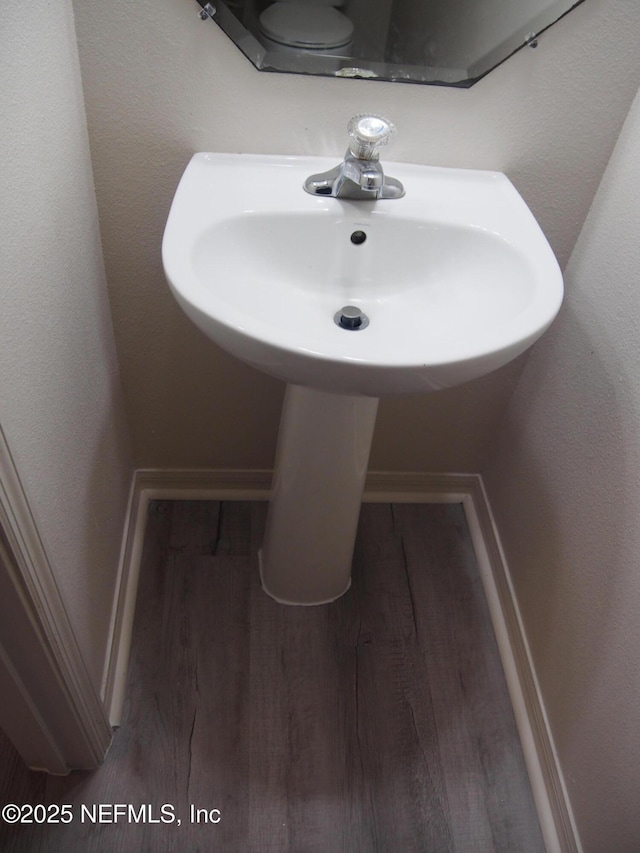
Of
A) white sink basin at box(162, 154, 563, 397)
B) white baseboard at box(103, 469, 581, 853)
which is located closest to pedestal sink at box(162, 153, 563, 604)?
white sink basin at box(162, 154, 563, 397)

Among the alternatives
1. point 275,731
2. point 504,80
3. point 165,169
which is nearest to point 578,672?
point 275,731

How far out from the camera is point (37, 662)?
2.97 ft

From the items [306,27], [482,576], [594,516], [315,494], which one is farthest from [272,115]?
[482,576]

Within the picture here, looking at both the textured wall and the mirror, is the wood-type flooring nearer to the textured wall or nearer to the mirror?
the textured wall

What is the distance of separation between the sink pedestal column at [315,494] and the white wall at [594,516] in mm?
344

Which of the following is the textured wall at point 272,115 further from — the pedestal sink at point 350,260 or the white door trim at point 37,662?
the white door trim at point 37,662

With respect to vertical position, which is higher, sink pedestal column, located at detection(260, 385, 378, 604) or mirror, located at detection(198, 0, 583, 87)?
mirror, located at detection(198, 0, 583, 87)

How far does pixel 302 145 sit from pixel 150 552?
867 mm

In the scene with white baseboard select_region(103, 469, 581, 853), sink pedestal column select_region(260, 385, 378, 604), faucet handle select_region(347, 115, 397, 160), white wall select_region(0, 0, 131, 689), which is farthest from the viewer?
white baseboard select_region(103, 469, 581, 853)

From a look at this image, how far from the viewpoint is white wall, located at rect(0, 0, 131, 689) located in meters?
0.72

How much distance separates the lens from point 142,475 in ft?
4.86

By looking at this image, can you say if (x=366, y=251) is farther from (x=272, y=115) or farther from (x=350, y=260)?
(x=272, y=115)

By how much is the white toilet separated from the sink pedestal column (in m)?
0.47

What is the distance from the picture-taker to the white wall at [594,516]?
37.7 inches
